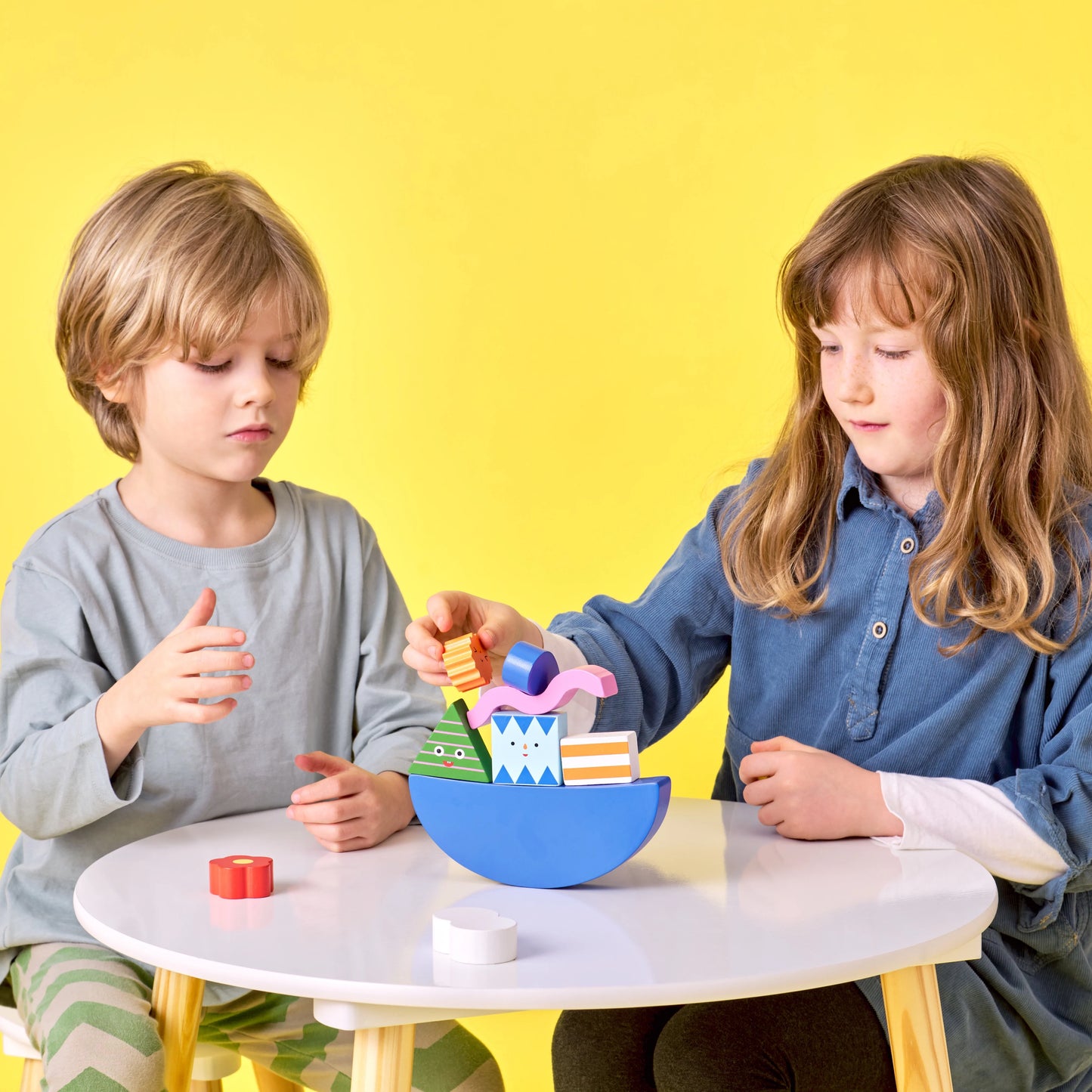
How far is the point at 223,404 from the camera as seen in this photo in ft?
3.75

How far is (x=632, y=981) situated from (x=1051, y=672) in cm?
56

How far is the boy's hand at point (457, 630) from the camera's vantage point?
0.96m

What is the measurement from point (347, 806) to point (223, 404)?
1.21ft

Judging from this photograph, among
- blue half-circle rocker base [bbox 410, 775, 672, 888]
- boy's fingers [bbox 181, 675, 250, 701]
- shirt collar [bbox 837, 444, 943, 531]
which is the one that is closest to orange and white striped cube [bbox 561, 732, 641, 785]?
blue half-circle rocker base [bbox 410, 775, 672, 888]

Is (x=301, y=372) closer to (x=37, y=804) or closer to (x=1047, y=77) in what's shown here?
(x=37, y=804)

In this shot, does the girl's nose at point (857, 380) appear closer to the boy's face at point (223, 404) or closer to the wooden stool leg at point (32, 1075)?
the boy's face at point (223, 404)

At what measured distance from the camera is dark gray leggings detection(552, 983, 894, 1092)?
3.18 ft

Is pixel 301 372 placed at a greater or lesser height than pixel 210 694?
greater

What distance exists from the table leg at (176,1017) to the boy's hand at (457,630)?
0.84 ft

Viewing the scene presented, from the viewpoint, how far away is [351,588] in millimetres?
1256

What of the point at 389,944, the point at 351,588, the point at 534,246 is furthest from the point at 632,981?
the point at 534,246

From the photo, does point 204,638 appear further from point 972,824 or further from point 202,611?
point 972,824

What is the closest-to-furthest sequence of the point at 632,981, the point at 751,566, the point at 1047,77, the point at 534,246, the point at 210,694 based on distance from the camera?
the point at 632,981
the point at 210,694
the point at 751,566
the point at 1047,77
the point at 534,246

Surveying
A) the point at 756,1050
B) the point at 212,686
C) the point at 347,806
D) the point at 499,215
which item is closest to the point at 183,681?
the point at 212,686
